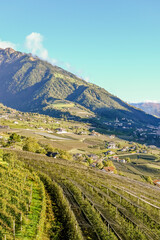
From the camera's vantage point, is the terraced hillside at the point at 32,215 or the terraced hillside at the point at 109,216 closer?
the terraced hillside at the point at 32,215

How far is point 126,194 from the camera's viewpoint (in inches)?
1209

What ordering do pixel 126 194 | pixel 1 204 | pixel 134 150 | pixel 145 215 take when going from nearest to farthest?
pixel 1 204 < pixel 145 215 < pixel 126 194 < pixel 134 150

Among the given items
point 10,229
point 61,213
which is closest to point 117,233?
point 61,213

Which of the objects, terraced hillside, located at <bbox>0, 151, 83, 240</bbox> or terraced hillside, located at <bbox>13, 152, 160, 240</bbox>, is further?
terraced hillside, located at <bbox>13, 152, 160, 240</bbox>

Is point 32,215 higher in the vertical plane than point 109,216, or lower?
higher

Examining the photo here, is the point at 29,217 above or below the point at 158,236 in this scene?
above

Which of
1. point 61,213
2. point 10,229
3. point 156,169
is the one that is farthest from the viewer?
point 156,169

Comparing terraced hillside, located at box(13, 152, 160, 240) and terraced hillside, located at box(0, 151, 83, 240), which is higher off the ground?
terraced hillside, located at box(0, 151, 83, 240)

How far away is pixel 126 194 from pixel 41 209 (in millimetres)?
15744

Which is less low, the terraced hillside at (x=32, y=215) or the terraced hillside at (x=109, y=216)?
the terraced hillside at (x=32, y=215)

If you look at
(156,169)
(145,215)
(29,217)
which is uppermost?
(29,217)

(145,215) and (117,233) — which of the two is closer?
(117,233)

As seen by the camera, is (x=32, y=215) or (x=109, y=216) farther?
(x=109, y=216)

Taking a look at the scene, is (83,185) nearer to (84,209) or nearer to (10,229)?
(84,209)
